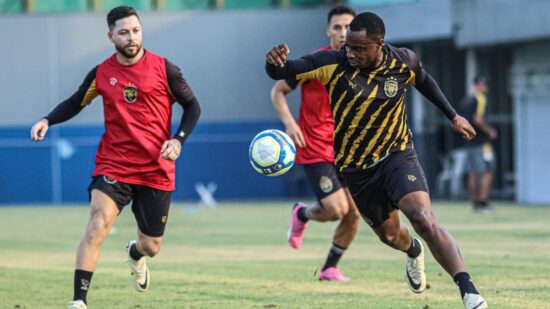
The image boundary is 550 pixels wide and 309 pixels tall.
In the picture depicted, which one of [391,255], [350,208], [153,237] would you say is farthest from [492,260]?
[153,237]

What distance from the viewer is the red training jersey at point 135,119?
947cm

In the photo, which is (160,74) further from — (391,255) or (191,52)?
(191,52)

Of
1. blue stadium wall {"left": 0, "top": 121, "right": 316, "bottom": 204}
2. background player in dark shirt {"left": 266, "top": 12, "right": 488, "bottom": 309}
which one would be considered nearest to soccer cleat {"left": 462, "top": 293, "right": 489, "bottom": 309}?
background player in dark shirt {"left": 266, "top": 12, "right": 488, "bottom": 309}

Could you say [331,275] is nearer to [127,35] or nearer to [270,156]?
[270,156]

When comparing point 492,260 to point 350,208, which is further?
point 492,260

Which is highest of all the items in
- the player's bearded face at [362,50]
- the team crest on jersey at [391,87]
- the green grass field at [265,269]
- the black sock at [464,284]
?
the player's bearded face at [362,50]

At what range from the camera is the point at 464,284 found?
26.5 ft

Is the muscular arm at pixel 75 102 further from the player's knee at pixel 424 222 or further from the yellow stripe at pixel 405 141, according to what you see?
the player's knee at pixel 424 222

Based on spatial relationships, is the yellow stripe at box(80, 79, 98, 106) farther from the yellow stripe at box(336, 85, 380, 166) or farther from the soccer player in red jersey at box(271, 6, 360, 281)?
the soccer player in red jersey at box(271, 6, 360, 281)

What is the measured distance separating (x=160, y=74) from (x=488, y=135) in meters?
14.4

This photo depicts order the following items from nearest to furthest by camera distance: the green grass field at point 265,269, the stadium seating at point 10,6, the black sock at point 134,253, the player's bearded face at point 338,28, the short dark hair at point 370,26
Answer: the short dark hair at point 370,26, the green grass field at point 265,269, the black sock at point 134,253, the player's bearded face at point 338,28, the stadium seating at point 10,6

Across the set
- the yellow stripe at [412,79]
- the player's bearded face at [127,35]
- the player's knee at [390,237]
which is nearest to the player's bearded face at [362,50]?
the yellow stripe at [412,79]

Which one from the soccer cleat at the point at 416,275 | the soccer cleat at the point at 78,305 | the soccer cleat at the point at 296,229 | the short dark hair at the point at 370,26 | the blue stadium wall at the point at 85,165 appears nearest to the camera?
the short dark hair at the point at 370,26

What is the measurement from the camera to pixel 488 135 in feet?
75.5
